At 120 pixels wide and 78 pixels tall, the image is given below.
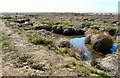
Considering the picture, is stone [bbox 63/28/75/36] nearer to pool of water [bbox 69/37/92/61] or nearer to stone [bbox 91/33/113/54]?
pool of water [bbox 69/37/92/61]

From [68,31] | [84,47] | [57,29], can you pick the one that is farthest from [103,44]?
[57,29]

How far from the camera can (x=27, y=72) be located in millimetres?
25062

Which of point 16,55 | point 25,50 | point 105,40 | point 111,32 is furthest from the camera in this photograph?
point 111,32

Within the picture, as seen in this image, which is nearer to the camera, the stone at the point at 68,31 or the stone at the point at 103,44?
the stone at the point at 103,44

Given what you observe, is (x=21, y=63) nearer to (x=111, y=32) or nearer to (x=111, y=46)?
(x=111, y=46)

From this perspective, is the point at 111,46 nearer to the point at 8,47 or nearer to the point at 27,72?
the point at 8,47

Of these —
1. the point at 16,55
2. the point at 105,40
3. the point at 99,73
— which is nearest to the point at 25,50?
the point at 16,55

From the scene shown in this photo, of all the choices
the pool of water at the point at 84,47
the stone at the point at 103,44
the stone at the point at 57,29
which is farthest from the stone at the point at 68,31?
the stone at the point at 103,44

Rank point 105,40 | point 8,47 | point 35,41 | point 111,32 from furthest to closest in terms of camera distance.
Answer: point 111,32
point 105,40
point 35,41
point 8,47

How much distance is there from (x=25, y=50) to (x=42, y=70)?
9117 millimetres

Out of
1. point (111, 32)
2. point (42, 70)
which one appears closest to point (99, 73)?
point (42, 70)

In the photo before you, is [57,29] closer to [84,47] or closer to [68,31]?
[68,31]

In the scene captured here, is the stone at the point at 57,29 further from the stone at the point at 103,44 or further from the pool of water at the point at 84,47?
the stone at the point at 103,44

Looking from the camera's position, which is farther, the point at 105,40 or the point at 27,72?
the point at 105,40
